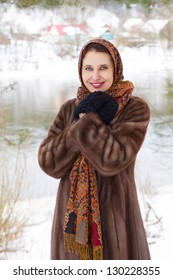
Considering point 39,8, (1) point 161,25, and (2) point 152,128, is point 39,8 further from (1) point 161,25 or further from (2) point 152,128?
(2) point 152,128

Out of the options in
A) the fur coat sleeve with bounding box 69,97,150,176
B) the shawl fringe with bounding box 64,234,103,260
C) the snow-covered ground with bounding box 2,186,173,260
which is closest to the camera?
the fur coat sleeve with bounding box 69,97,150,176

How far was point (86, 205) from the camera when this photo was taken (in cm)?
135

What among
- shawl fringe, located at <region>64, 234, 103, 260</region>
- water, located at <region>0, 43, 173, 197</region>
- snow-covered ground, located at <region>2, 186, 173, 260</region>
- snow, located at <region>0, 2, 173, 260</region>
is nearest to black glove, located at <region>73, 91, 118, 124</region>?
shawl fringe, located at <region>64, 234, 103, 260</region>

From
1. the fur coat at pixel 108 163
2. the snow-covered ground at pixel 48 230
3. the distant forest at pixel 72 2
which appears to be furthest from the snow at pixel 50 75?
the fur coat at pixel 108 163

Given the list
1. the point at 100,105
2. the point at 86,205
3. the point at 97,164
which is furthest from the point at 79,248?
the point at 100,105

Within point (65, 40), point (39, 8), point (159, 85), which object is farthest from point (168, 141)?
point (39, 8)

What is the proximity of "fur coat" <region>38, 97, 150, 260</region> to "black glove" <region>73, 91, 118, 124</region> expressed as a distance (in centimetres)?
2

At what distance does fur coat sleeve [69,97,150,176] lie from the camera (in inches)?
50.2

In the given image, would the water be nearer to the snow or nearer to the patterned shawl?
the snow

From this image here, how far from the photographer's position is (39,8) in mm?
2697

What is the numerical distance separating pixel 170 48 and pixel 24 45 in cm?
121

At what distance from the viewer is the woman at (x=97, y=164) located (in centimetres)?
131

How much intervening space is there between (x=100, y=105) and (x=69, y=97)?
1618 mm

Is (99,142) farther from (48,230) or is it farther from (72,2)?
(72,2)
